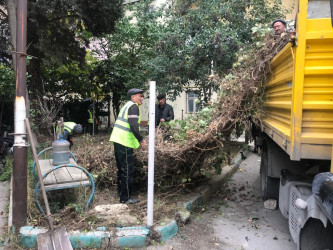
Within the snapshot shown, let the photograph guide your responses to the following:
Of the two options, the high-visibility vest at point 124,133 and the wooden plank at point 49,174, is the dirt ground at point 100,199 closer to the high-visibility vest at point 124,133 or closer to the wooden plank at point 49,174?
the wooden plank at point 49,174

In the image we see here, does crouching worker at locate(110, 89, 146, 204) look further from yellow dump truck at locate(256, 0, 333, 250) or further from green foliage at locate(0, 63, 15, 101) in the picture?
green foliage at locate(0, 63, 15, 101)

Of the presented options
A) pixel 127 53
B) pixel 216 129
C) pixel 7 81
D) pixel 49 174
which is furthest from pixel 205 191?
pixel 127 53

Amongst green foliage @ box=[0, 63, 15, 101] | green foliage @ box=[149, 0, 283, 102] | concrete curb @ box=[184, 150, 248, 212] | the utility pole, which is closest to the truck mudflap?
concrete curb @ box=[184, 150, 248, 212]

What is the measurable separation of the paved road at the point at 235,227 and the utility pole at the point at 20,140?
162 centimetres

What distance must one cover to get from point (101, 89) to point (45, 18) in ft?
17.8

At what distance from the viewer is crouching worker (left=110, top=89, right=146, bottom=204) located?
13.3 feet

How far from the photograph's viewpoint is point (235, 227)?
413cm

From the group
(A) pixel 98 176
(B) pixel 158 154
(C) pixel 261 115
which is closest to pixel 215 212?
(B) pixel 158 154

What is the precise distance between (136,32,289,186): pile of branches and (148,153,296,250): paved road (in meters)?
0.83

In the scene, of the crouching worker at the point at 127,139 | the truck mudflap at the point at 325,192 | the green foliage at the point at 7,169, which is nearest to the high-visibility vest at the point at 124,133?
the crouching worker at the point at 127,139

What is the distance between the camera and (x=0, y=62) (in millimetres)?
10156

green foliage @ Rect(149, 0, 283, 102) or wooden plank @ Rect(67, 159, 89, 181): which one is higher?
green foliage @ Rect(149, 0, 283, 102)

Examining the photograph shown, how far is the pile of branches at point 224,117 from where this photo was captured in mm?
4008

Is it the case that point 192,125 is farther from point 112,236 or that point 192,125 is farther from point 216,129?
point 112,236
